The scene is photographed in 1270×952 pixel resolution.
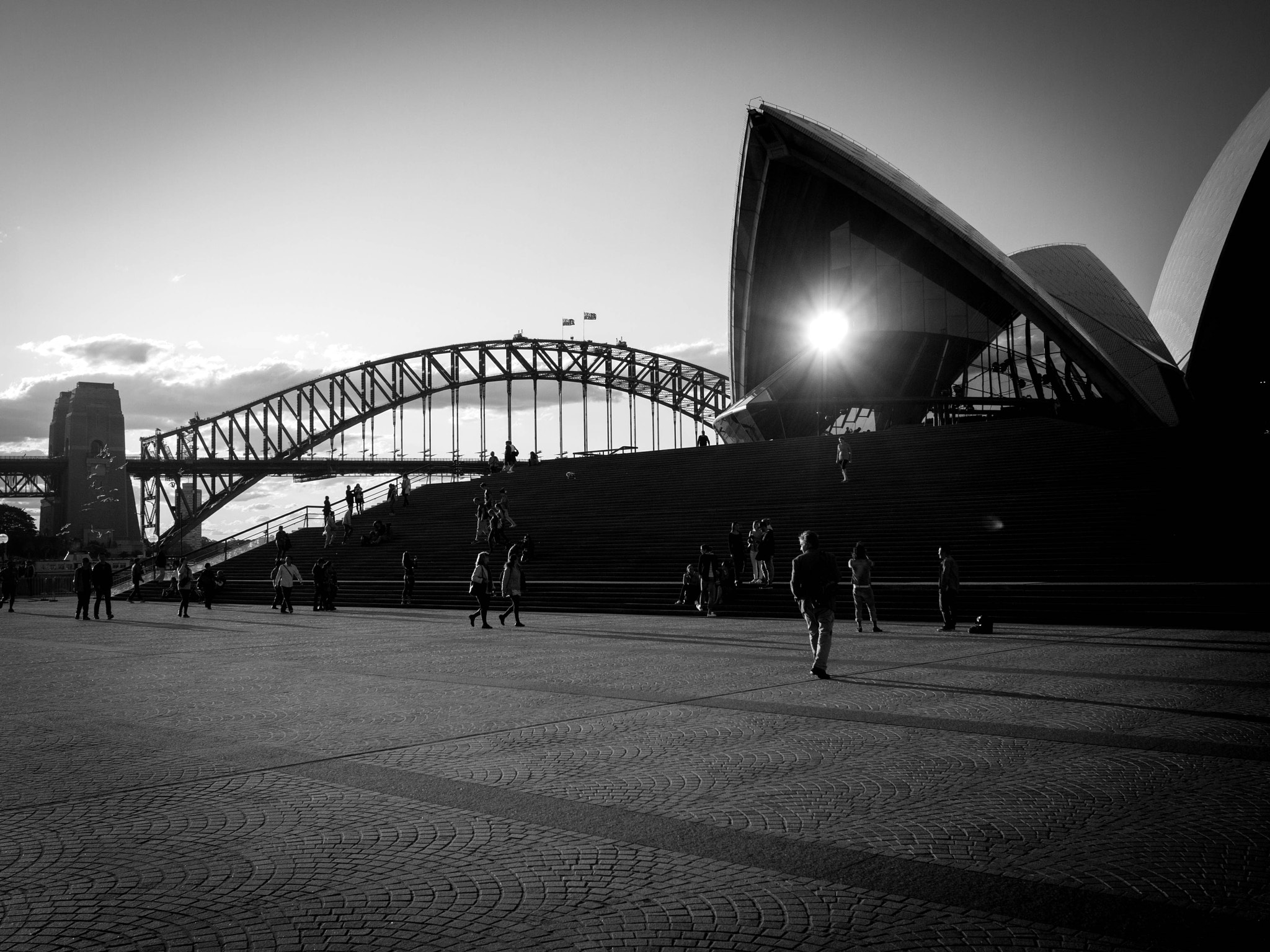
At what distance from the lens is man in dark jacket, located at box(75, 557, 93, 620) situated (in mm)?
24016

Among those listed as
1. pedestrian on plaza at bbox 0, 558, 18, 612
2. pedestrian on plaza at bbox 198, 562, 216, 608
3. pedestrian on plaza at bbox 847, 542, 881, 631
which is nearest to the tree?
pedestrian on plaza at bbox 0, 558, 18, 612

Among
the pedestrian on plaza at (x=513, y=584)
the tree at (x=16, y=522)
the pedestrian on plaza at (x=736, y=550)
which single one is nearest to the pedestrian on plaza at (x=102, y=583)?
the pedestrian on plaza at (x=513, y=584)

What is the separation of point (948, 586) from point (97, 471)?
72.1m

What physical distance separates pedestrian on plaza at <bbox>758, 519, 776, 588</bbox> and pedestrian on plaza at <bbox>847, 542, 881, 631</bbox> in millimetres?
4763

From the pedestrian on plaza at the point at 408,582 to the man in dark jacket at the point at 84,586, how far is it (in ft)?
23.4

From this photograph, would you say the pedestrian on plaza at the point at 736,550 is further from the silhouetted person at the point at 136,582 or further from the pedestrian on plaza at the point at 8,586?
the pedestrian on plaza at the point at 8,586

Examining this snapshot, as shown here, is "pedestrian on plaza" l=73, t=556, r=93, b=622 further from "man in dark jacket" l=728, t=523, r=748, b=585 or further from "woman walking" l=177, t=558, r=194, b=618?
"man in dark jacket" l=728, t=523, r=748, b=585

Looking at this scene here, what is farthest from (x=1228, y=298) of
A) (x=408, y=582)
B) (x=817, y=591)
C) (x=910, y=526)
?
(x=817, y=591)

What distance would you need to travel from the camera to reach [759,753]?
679 cm

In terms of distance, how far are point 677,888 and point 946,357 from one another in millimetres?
50702

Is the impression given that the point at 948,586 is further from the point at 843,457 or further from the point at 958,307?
the point at 958,307

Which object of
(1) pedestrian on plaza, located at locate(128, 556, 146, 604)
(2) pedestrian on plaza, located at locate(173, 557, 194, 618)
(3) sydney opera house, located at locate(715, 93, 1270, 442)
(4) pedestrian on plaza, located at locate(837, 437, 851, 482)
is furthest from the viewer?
(3) sydney opera house, located at locate(715, 93, 1270, 442)

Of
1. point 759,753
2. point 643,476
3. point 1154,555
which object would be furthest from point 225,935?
point 643,476

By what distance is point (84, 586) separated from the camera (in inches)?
950
